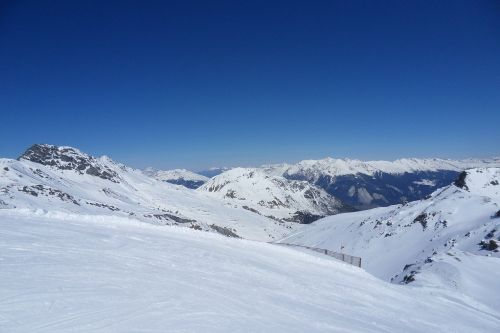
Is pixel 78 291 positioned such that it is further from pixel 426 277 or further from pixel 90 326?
pixel 426 277

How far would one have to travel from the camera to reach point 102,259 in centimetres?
1587

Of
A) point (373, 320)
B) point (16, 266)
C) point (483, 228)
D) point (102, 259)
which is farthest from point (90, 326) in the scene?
point (483, 228)

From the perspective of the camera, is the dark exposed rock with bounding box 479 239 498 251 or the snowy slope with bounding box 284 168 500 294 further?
the dark exposed rock with bounding box 479 239 498 251

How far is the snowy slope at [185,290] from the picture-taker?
10.1 metres

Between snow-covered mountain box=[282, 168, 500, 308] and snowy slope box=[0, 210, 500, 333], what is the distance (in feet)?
30.8

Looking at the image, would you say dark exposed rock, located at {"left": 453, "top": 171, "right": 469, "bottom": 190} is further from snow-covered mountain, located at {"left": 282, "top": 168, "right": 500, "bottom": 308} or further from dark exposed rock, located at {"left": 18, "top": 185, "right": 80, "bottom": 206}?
dark exposed rock, located at {"left": 18, "top": 185, "right": 80, "bottom": 206}

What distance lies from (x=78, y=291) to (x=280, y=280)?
338 inches

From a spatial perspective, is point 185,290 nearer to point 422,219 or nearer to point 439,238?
point 439,238

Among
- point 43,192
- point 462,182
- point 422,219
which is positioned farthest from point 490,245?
point 43,192

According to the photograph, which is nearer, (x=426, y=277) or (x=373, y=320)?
(x=373, y=320)

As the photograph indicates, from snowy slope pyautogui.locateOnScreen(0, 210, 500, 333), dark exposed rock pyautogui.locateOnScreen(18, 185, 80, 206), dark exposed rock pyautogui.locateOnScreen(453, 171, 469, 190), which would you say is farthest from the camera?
dark exposed rock pyautogui.locateOnScreen(18, 185, 80, 206)

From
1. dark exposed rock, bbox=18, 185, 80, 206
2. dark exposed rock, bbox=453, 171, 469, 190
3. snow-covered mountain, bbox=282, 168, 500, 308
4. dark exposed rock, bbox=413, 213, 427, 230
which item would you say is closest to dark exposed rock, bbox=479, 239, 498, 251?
snow-covered mountain, bbox=282, 168, 500, 308

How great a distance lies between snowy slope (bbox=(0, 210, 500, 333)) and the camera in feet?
33.2

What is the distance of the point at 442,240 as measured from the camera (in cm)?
6256
